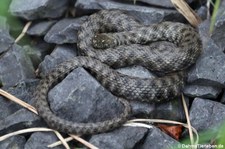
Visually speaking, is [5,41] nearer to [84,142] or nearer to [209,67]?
[84,142]

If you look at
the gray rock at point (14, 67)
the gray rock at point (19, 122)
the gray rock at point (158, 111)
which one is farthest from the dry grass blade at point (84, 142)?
A: the gray rock at point (14, 67)

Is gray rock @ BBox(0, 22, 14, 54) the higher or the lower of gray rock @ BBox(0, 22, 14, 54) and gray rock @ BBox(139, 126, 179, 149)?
the higher

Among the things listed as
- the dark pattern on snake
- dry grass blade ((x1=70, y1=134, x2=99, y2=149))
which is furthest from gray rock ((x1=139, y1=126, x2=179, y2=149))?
dry grass blade ((x1=70, y1=134, x2=99, y2=149))

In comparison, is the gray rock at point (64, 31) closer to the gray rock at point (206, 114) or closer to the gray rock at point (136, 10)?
the gray rock at point (136, 10)

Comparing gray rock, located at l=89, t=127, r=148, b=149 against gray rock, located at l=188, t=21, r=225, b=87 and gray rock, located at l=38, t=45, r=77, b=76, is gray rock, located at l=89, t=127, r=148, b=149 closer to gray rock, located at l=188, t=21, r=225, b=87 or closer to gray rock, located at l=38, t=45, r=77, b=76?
gray rock, located at l=188, t=21, r=225, b=87

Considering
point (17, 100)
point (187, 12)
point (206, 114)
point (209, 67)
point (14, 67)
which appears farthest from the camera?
point (187, 12)

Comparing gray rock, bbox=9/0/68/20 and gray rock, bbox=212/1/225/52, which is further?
gray rock, bbox=9/0/68/20

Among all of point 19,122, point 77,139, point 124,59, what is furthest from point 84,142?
point 124,59
